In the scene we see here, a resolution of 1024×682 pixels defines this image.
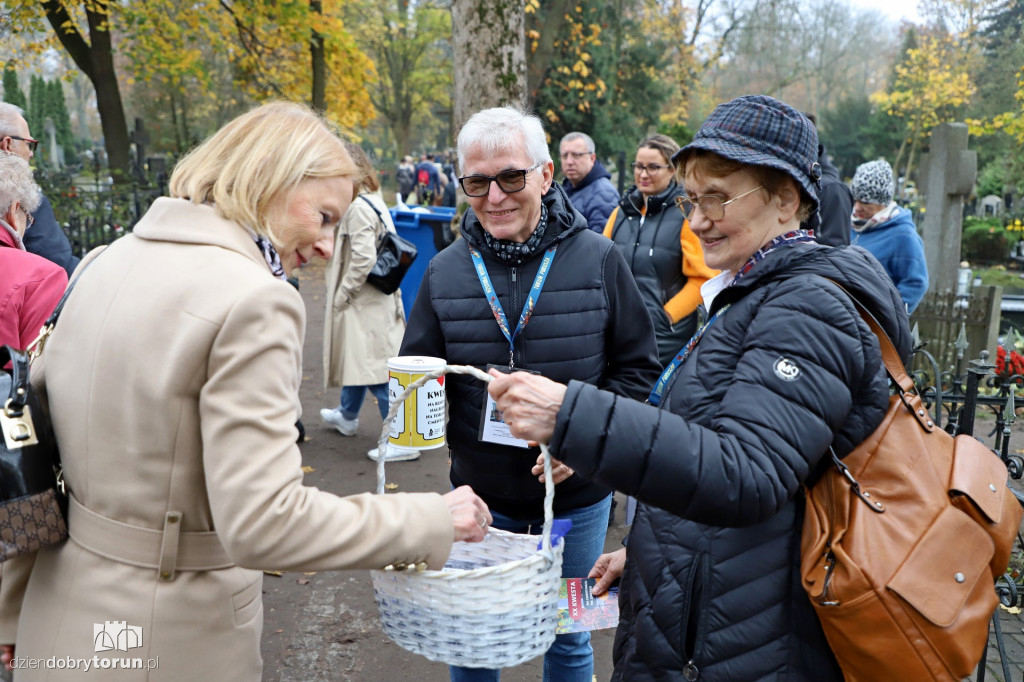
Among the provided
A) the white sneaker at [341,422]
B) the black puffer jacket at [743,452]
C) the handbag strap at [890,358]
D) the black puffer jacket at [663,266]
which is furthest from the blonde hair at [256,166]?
the white sneaker at [341,422]

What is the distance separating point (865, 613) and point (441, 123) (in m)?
51.8

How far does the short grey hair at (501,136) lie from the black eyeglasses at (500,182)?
0.07 metres

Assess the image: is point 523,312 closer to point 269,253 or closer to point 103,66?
point 269,253

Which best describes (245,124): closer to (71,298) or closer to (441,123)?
(71,298)

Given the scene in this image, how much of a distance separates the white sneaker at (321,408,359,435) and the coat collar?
499 centimetres

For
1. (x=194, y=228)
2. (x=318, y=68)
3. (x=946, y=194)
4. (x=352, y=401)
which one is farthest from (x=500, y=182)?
(x=318, y=68)

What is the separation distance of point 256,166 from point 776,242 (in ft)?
3.59

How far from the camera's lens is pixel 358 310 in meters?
6.07

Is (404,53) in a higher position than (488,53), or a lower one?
higher

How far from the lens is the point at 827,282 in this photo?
155 cm

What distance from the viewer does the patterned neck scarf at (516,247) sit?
260cm

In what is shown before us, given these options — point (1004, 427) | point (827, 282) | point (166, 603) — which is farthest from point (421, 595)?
point (1004, 427)

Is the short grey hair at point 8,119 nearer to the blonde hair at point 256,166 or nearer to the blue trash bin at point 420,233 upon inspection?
the blonde hair at point 256,166

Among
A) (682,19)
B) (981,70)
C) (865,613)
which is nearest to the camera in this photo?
(865,613)
